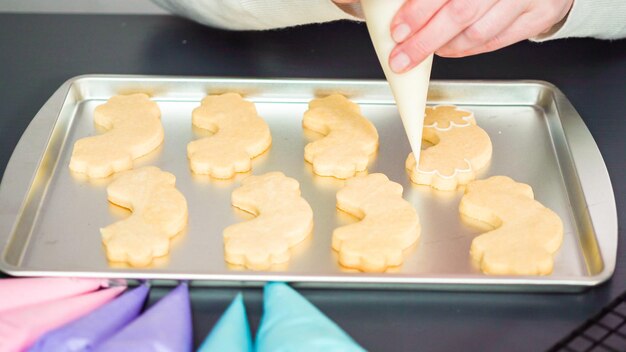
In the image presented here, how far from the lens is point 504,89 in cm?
123

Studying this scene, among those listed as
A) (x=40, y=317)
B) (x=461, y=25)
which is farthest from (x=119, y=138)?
(x=461, y=25)

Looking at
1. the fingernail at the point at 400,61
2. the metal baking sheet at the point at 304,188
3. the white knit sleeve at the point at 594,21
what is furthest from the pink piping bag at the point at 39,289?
the white knit sleeve at the point at 594,21

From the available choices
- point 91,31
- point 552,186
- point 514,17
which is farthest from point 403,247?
point 91,31

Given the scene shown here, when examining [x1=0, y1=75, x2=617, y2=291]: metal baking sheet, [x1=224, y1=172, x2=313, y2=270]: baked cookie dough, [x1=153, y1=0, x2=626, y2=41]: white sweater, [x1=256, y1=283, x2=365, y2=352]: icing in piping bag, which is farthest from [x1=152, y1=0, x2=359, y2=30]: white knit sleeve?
[x1=256, y1=283, x2=365, y2=352]: icing in piping bag

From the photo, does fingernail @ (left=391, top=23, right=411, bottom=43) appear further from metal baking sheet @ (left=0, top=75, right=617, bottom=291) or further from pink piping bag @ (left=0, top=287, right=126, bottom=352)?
pink piping bag @ (left=0, top=287, right=126, bottom=352)

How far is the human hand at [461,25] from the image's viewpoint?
969 mm

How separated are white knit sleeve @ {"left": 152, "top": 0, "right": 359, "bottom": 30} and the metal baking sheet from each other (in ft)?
0.37

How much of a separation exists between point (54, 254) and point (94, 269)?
0.29ft

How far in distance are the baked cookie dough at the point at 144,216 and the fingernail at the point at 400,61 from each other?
0.30 metres

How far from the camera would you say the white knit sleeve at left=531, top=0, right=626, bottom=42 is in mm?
1200

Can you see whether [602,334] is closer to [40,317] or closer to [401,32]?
[401,32]

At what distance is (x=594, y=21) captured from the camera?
4.10ft

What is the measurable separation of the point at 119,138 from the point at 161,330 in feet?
1.35

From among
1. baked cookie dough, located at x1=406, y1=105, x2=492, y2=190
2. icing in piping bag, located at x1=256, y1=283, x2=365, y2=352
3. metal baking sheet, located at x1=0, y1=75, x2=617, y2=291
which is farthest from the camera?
baked cookie dough, located at x1=406, y1=105, x2=492, y2=190
